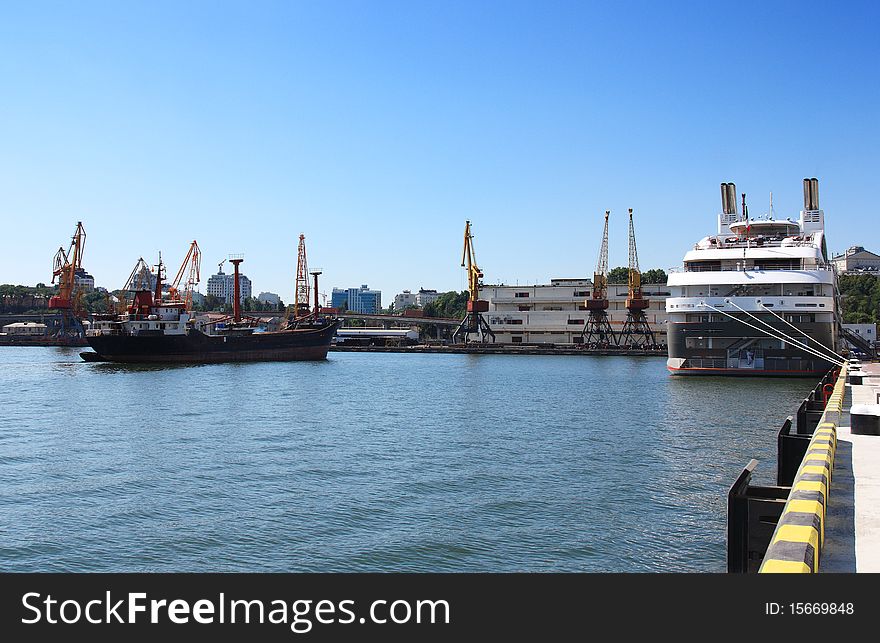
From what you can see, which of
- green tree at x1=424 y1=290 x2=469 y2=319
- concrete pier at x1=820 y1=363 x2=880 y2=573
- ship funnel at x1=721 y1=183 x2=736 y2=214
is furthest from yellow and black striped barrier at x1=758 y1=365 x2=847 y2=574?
green tree at x1=424 y1=290 x2=469 y2=319

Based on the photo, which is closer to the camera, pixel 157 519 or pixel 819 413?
pixel 157 519

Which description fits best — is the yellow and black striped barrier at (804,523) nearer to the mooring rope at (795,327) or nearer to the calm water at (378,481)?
the calm water at (378,481)

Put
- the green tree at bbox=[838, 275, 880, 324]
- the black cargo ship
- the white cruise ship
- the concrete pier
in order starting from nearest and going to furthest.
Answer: the concrete pier → the white cruise ship → the black cargo ship → the green tree at bbox=[838, 275, 880, 324]

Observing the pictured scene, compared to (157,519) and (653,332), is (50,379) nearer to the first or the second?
(157,519)

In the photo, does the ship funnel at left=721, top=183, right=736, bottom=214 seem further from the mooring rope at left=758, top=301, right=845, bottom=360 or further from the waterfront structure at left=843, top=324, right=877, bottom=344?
the waterfront structure at left=843, top=324, right=877, bottom=344

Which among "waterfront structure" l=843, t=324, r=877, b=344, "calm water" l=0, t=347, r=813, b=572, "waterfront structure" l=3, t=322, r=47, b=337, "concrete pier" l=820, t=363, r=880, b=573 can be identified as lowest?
"calm water" l=0, t=347, r=813, b=572

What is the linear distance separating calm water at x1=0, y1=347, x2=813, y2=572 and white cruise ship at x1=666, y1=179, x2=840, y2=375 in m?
5.71

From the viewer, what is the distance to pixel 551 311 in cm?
11150

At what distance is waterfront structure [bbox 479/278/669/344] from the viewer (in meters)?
110

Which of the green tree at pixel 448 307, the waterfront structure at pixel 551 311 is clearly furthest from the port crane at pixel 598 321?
the green tree at pixel 448 307

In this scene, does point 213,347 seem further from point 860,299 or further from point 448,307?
point 448,307

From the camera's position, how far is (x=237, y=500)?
669 inches
